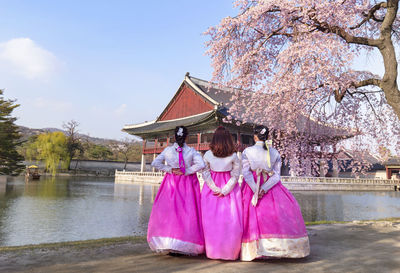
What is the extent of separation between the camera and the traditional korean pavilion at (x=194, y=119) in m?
24.5

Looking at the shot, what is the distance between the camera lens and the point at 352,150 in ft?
25.8

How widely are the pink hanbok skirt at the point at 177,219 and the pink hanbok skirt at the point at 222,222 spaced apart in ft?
0.35

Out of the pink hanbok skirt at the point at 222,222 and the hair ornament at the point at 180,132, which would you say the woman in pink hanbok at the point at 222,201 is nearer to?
the pink hanbok skirt at the point at 222,222

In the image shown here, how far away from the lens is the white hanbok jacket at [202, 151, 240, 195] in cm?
346

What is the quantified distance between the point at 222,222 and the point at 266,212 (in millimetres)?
545

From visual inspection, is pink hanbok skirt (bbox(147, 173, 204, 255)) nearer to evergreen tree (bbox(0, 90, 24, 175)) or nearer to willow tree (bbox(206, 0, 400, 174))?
willow tree (bbox(206, 0, 400, 174))

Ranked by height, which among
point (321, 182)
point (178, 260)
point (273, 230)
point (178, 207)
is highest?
point (178, 207)

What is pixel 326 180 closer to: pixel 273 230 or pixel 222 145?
pixel 273 230

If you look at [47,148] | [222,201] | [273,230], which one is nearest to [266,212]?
[273,230]

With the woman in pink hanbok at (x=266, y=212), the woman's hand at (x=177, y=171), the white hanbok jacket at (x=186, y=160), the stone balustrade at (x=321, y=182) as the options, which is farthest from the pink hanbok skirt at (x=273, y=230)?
the stone balustrade at (x=321, y=182)

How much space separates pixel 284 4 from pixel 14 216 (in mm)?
9844

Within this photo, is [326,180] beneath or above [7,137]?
beneath

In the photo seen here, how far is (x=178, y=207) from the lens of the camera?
346 cm

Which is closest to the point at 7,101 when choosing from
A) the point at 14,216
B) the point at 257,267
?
the point at 14,216
